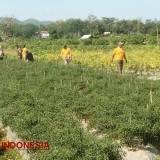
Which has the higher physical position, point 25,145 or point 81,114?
point 25,145

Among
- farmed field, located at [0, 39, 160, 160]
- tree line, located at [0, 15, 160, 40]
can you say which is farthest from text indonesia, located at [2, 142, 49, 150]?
tree line, located at [0, 15, 160, 40]

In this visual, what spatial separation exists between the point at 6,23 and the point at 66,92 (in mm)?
83090

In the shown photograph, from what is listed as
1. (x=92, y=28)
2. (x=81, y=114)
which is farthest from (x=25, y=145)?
(x=92, y=28)

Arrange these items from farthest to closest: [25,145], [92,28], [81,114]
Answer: [92,28] < [81,114] < [25,145]

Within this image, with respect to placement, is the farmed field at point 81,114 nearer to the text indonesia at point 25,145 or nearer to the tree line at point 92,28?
the text indonesia at point 25,145

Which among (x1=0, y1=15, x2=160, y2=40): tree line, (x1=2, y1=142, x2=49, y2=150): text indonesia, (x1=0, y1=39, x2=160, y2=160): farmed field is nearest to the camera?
(x1=0, y1=39, x2=160, y2=160): farmed field

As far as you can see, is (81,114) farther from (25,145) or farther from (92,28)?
(92,28)

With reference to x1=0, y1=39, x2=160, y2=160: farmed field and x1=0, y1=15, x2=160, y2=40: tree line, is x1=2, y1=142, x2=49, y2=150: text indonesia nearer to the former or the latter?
x1=0, y1=39, x2=160, y2=160: farmed field

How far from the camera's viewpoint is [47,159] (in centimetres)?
738

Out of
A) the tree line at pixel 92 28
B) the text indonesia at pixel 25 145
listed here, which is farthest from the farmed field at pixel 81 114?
the tree line at pixel 92 28

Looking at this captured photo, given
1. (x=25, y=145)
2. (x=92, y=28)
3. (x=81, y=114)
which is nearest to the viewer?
(x=25, y=145)

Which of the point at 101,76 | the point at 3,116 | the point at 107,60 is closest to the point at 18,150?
the point at 3,116

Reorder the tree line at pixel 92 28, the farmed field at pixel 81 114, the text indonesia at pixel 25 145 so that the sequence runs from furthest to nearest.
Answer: the tree line at pixel 92 28 → the text indonesia at pixel 25 145 → the farmed field at pixel 81 114

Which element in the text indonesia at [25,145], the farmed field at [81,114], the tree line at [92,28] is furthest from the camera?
→ the tree line at [92,28]
